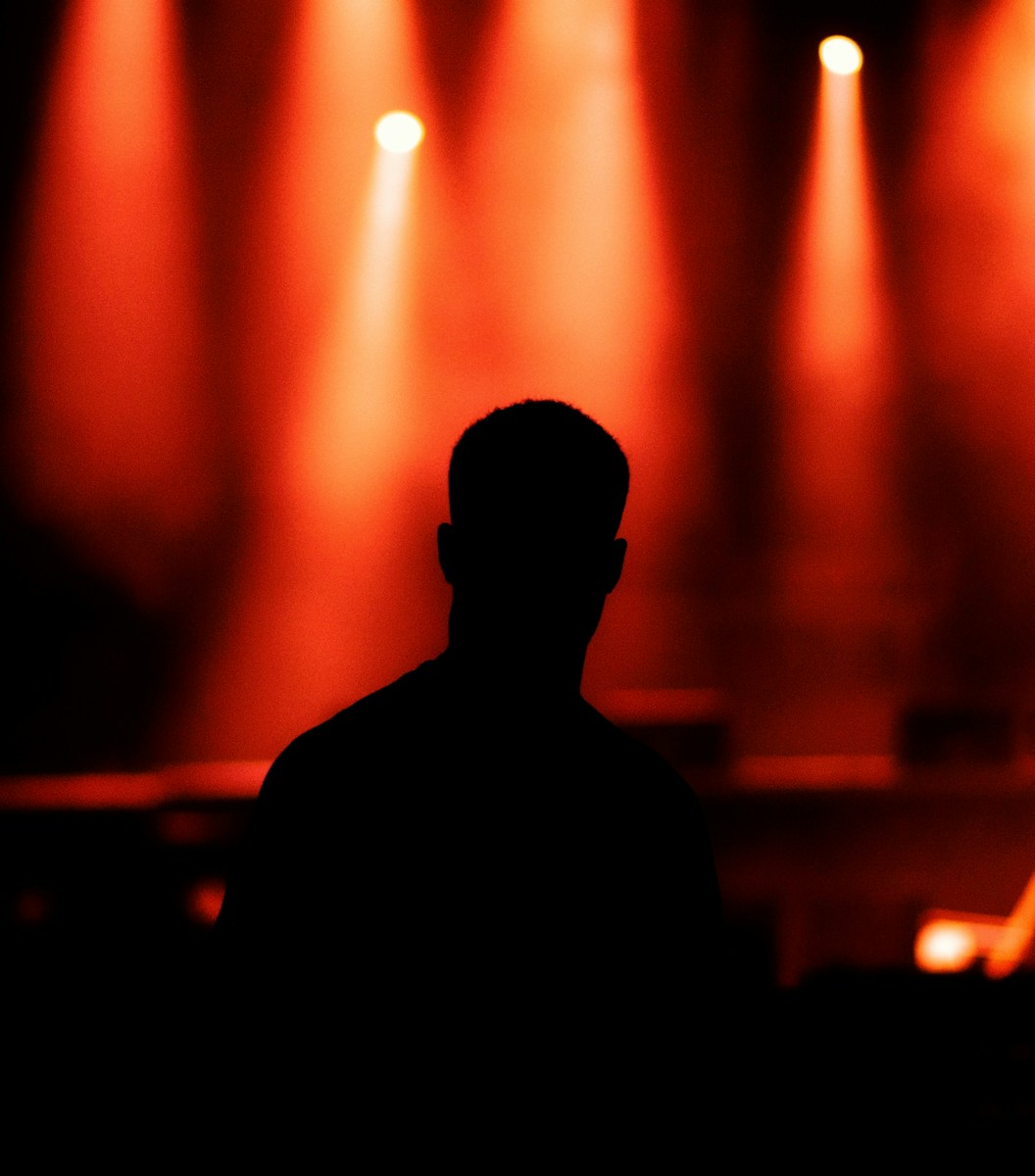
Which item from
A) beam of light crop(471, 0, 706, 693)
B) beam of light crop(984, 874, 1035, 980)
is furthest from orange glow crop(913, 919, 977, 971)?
beam of light crop(471, 0, 706, 693)

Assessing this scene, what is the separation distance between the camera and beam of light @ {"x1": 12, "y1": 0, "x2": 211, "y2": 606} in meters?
4.89

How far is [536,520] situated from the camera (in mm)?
869

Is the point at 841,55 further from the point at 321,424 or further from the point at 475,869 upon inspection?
the point at 475,869

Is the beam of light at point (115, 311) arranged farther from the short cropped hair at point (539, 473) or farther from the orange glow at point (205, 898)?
the short cropped hair at point (539, 473)

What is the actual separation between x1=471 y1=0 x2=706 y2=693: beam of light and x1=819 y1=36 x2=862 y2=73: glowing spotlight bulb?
0.69 meters

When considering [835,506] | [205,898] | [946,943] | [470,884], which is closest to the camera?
[470,884]

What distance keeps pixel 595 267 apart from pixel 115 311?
202 centimetres

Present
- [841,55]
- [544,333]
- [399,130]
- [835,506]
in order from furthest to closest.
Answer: [835,506] < [544,333] < [841,55] < [399,130]

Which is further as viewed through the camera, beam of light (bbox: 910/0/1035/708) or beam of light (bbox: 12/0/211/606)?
beam of light (bbox: 910/0/1035/708)

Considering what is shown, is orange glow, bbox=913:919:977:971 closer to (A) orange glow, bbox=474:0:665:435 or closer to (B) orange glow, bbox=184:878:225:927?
(A) orange glow, bbox=474:0:665:435

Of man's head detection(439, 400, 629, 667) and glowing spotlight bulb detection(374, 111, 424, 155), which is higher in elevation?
glowing spotlight bulb detection(374, 111, 424, 155)

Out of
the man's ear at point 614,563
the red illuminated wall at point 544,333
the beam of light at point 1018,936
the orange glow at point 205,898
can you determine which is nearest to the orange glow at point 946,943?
the beam of light at point 1018,936

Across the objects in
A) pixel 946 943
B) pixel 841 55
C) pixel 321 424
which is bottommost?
pixel 946 943

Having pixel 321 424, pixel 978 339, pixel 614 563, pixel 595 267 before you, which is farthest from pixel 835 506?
pixel 614 563
